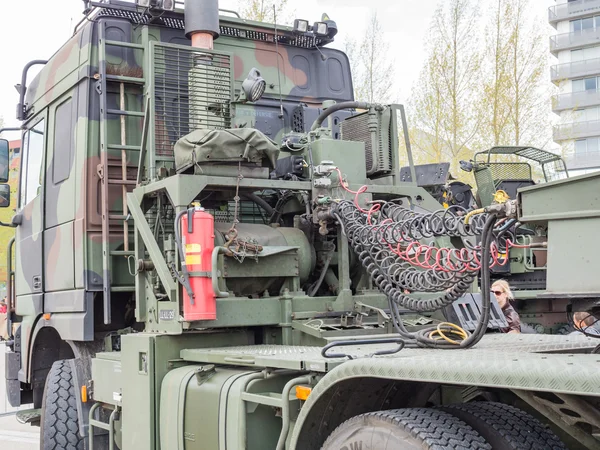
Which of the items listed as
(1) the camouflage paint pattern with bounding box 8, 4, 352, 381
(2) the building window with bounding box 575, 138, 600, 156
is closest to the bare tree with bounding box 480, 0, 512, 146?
(1) the camouflage paint pattern with bounding box 8, 4, 352, 381

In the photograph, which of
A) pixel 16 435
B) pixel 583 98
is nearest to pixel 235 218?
pixel 16 435

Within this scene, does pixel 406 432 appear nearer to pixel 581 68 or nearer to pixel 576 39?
pixel 581 68

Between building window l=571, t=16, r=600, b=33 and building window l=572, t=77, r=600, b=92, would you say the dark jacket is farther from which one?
building window l=571, t=16, r=600, b=33

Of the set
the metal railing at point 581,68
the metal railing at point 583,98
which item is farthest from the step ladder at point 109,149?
the metal railing at point 581,68

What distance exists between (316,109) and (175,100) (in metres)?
1.38

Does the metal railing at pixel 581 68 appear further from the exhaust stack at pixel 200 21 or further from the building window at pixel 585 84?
the exhaust stack at pixel 200 21

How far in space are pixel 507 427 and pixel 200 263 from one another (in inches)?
91.3

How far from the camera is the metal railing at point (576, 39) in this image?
182 feet

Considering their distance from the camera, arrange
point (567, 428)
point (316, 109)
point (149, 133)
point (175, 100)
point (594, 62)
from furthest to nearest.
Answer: point (594, 62), point (316, 109), point (175, 100), point (149, 133), point (567, 428)

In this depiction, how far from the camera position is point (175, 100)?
21.1ft

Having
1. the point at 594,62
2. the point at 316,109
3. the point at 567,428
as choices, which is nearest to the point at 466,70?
the point at 316,109

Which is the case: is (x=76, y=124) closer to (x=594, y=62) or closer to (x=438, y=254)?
(x=438, y=254)

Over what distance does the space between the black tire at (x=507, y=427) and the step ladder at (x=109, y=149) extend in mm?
3364

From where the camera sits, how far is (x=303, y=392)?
3740 mm
